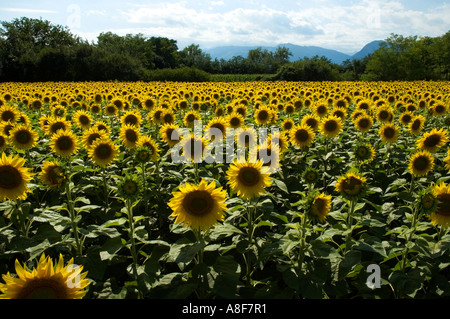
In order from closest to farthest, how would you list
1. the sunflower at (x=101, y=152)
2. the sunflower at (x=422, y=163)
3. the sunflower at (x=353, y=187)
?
the sunflower at (x=353, y=187), the sunflower at (x=422, y=163), the sunflower at (x=101, y=152)

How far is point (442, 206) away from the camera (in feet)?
11.1

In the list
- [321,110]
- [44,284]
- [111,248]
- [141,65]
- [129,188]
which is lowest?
[111,248]

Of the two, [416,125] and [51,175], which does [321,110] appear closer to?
[416,125]

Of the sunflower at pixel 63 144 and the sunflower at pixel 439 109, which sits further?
the sunflower at pixel 439 109

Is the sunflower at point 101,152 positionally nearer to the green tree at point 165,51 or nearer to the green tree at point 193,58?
the green tree at point 193,58

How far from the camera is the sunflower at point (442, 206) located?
11.0 ft

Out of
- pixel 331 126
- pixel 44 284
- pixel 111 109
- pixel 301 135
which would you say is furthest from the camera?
pixel 111 109

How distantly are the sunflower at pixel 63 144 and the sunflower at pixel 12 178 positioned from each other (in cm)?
155

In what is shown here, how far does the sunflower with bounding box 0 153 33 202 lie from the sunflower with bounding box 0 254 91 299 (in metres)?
1.83

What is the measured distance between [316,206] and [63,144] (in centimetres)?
401

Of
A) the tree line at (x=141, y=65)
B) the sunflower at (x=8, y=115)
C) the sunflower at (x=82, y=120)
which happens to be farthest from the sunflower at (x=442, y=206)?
the tree line at (x=141, y=65)

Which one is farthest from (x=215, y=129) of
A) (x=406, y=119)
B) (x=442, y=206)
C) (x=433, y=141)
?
(x=406, y=119)

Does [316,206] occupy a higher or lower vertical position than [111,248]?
higher
